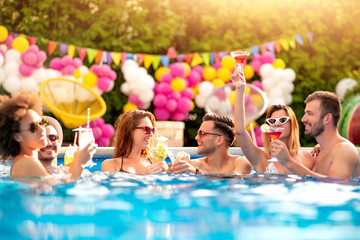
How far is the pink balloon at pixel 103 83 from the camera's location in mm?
10250

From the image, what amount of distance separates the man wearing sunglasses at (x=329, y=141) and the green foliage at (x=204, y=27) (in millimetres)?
6740

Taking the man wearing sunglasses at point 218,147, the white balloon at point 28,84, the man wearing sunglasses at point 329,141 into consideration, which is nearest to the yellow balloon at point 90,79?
the white balloon at point 28,84

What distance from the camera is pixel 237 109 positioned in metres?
4.47

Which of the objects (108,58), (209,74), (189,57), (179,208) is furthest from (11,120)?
(189,57)

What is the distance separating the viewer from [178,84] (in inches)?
413

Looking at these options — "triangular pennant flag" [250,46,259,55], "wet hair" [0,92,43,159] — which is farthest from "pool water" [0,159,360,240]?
"triangular pennant flag" [250,46,259,55]

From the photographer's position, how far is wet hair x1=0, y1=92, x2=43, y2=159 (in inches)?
142

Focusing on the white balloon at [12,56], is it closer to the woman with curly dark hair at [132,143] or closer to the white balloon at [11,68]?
the white balloon at [11,68]

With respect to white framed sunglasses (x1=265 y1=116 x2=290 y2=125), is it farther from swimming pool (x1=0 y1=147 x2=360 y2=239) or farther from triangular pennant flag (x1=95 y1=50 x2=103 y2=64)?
triangular pennant flag (x1=95 y1=50 x2=103 y2=64)

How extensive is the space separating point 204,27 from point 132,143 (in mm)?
7329

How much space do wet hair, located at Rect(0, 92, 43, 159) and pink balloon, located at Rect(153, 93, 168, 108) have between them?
6710mm

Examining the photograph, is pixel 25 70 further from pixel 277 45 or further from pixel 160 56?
pixel 277 45

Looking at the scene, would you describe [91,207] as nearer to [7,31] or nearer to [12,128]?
[12,128]

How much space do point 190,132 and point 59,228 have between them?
27.8ft
